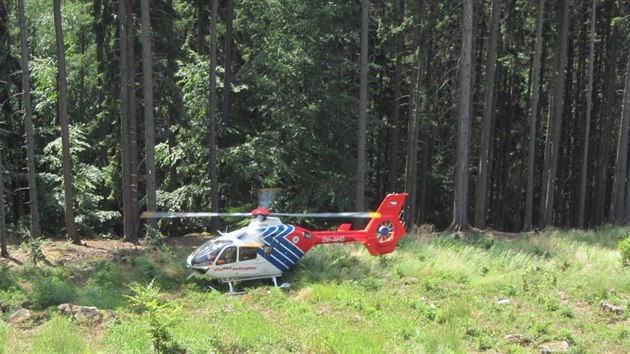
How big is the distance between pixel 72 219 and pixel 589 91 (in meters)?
23.2

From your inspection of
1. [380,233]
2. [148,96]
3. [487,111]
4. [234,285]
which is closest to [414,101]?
[487,111]

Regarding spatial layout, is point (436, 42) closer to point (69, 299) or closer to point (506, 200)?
point (506, 200)

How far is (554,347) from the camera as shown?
30.6 ft

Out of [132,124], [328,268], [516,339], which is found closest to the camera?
[516,339]

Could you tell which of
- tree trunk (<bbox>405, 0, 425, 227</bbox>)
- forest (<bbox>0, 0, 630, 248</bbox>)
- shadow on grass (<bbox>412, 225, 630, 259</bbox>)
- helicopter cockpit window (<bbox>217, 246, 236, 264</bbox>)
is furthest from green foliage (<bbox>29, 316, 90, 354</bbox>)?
tree trunk (<bbox>405, 0, 425, 227</bbox>)

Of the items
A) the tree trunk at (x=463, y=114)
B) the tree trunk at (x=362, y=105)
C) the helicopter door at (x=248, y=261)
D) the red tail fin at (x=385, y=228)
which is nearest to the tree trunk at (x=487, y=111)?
the tree trunk at (x=463, y=114)

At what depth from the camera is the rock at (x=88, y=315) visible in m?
10.9

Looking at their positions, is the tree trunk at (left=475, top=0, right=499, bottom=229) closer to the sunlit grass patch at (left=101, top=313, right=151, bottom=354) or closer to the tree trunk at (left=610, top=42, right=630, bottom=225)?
the tree trunk at (left=610, top=42, right=630, bottom=225)

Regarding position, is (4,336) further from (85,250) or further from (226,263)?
(85,250)

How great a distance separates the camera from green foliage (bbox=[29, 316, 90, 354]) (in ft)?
28.7

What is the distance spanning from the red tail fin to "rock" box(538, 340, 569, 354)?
21.2 feet

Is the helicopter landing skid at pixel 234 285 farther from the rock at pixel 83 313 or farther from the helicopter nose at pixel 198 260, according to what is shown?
the rock at pixel 83 313

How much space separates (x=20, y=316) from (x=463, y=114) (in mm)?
15269

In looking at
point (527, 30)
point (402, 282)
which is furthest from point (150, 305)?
point (527, 30)
